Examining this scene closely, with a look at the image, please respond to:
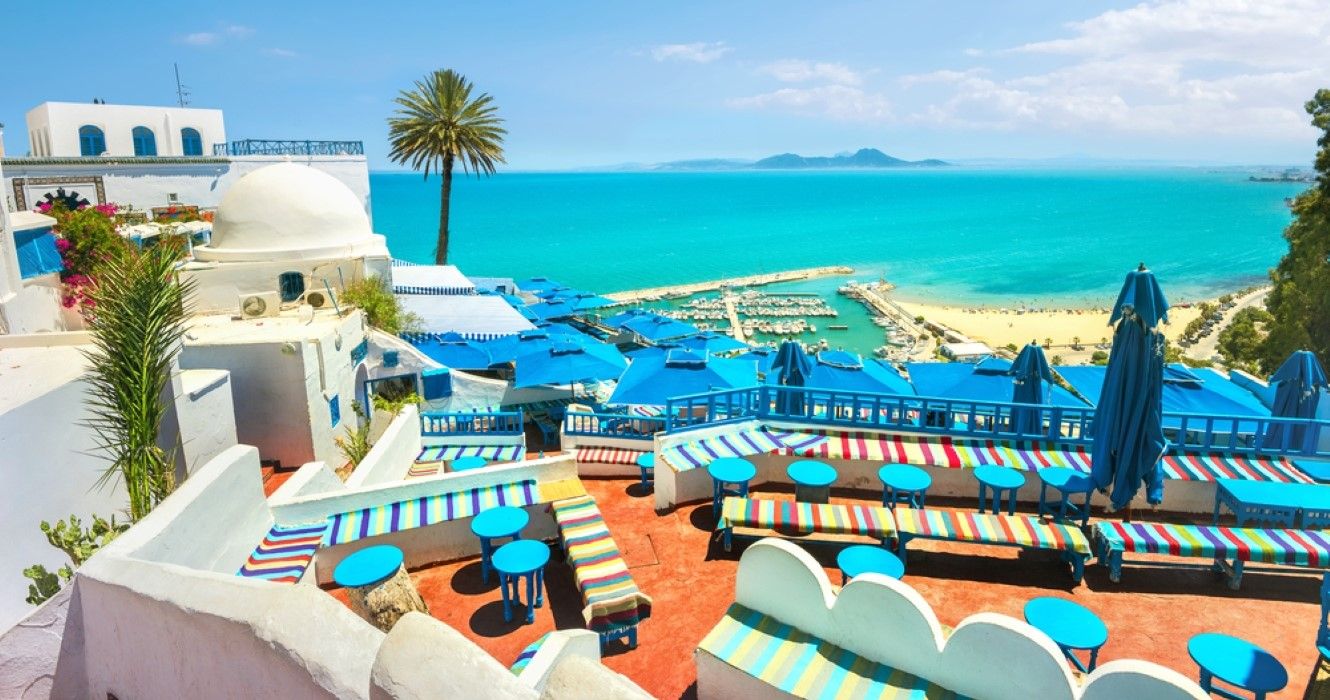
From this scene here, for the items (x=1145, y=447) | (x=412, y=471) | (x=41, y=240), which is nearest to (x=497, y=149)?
(x=41, y=240)

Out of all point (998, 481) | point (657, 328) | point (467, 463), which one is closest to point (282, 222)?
point (467, 463)

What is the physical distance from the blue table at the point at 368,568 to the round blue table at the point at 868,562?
4.69 m

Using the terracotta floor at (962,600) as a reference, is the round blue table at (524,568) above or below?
above

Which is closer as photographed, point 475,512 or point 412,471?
point 475,512

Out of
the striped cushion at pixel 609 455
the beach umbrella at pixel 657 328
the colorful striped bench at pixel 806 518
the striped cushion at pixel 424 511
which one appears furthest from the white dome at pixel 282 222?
the beach umbrella at pixel 657 328

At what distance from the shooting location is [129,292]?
6.93 metres

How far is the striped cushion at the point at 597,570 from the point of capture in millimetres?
7352

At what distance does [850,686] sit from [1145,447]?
5.71 metres

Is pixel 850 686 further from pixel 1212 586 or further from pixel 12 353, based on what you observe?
pixel 12 353

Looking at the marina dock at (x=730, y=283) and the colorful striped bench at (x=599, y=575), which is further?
the marina dock at (x=730, y=283)

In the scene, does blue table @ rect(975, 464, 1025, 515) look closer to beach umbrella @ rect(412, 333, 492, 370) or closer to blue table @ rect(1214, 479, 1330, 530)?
blue table @ rect(1214, 479, 1330, 530)

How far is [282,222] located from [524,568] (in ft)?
43.9

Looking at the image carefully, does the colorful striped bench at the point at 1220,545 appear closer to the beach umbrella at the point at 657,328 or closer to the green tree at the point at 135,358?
the green tree at the point at 135,358

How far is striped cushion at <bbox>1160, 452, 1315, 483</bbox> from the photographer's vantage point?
9672mm
